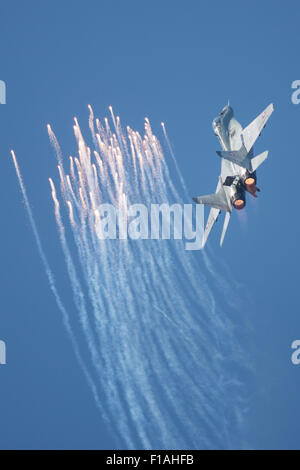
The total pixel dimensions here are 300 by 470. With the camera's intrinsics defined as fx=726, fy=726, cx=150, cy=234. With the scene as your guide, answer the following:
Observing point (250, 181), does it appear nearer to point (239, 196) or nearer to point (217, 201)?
point (239, 196)

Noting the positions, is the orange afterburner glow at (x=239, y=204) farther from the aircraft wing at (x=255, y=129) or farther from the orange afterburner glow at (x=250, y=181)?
the aircraft wing at (x=255, y=129)

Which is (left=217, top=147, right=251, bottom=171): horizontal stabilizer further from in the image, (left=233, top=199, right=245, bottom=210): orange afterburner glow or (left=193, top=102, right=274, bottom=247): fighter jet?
(left=233, top=199, right=245, bottom=210): orange afterburner glow

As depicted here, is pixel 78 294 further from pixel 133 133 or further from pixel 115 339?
pixel 133 133

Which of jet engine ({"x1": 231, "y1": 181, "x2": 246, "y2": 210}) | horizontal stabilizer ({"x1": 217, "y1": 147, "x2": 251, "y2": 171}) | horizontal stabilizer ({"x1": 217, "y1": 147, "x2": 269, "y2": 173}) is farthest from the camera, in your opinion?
jet engine ({"x1": 231, "y1": 181, "x2": 246, "y2": 210})

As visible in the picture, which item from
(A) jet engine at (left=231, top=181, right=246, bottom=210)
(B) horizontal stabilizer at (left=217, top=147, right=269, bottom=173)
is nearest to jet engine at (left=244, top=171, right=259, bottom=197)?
(B) horizontal stabilizer at (left=217, top=147, right=269, bottom=173)

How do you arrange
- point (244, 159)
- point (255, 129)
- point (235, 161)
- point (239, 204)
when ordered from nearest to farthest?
point (235, 161) < point (244, 159) < point (239, 204) < point (255, 129)

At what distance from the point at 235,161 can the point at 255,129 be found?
2.95 meters

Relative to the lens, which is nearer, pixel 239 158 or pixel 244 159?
pixel 239 158

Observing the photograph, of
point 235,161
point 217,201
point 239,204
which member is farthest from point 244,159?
point 217,201

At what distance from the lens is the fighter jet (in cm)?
4184

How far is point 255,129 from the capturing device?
4322cm
